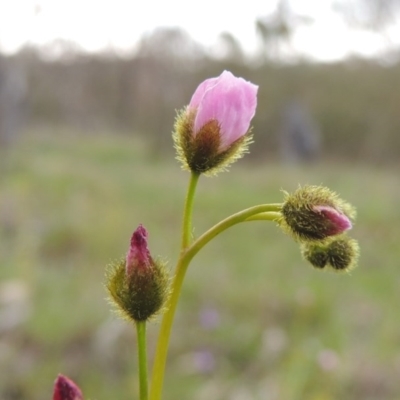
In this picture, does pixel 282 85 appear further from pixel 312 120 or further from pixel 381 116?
pixel 381 116

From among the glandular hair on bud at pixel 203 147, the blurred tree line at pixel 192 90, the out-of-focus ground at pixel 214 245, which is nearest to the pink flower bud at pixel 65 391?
the glandular hair on bud at pixel 203 147

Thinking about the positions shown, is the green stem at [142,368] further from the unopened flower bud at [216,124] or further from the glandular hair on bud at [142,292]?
the unopened flower bud at [216,124]

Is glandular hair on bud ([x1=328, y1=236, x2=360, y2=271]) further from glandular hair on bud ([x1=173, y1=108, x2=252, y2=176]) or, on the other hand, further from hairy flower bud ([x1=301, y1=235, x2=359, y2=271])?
glandular hair on bud ([x1=173, y1=108, x2=252, y2=176])

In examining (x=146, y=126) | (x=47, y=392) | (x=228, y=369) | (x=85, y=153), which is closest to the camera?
(x=47, y=392)

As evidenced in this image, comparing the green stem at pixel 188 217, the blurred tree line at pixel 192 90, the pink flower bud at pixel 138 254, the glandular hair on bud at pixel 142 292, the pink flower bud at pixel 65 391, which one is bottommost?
the pink flower bud at pixel 65 391

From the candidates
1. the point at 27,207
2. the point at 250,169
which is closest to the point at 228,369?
the point at 27,207

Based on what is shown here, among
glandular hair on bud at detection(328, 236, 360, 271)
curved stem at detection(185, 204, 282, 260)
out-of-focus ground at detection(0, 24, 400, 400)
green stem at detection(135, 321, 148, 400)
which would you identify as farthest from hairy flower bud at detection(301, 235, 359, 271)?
out-of-focus ground at detection(0, 24, 400, 400)

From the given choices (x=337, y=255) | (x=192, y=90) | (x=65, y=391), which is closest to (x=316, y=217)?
(x=337, y=255)
